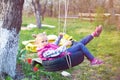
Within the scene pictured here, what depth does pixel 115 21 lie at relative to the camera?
5.58 metres

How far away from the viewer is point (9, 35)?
4.23m

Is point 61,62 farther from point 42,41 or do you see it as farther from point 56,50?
point 42,41

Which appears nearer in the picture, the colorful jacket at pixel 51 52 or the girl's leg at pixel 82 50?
the colorful jacket at pixel 51 52

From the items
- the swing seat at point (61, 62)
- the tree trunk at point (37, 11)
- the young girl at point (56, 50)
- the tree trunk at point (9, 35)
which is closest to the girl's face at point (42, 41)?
the young girl at point (56, 50)

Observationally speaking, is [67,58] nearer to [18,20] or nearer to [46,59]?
[46,59]

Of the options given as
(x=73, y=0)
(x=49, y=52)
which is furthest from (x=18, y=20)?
(x=73, y=0)

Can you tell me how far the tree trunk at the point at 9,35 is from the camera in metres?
4.17

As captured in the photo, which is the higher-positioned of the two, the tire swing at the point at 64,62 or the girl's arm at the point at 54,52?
the girl's arm at the point at 54,52

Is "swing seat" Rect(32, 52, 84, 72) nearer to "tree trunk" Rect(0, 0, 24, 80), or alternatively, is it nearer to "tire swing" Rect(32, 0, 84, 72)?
"tire swing" Rect(32, 0, 84, 72)

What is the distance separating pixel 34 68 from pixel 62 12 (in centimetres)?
966

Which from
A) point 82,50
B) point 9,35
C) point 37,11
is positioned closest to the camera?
point 9,35

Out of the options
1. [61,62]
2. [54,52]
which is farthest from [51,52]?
[61,62]

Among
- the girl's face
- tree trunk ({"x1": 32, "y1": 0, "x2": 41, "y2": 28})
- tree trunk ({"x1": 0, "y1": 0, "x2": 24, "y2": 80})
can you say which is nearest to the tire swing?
the girl's face

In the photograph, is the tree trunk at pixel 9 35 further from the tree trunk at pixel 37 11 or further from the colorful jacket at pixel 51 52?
the tree trunk at pixel 37 11
